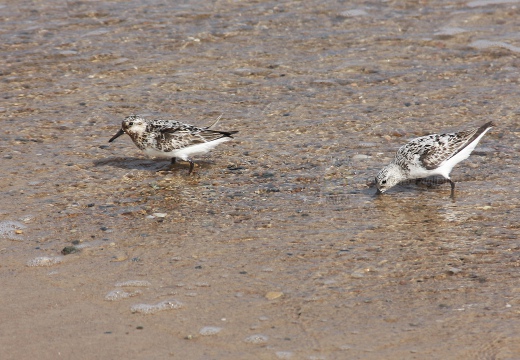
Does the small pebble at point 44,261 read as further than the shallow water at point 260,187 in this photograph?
Yes

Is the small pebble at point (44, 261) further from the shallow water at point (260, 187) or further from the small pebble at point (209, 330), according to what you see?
the small pebble at point (209, 330)

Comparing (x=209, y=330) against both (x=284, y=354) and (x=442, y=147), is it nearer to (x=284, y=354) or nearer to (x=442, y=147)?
(x=284, y=354)

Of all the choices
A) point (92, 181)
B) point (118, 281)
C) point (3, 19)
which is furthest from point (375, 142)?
point (3, 19)

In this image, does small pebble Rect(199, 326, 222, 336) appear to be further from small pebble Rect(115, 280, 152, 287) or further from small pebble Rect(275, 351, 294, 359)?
small pebble Rect(115, 280, 152, 287)

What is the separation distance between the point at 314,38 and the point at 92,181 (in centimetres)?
653

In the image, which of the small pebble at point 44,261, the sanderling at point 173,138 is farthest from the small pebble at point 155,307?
the sanderling at point 173,138

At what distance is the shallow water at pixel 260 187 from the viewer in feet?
21.8

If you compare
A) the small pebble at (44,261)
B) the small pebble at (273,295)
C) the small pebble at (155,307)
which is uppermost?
the small pebble at (44,261)

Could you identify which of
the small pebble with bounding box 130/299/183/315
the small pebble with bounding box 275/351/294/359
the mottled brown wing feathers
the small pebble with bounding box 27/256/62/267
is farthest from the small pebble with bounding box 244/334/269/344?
the mottled brown wing feathers

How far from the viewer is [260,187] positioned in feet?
31.7

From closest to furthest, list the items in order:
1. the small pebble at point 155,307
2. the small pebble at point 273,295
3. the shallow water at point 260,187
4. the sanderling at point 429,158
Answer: the shallow water at point 260,187, the small pebble at point 155,307, the small pebble at point 273,295, the sanderling at point 429,158

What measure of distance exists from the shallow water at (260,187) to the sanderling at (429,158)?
24 cm

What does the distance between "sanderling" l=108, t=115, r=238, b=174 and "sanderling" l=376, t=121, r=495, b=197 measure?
88.2 inches

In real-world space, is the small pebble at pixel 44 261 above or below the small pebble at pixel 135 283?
above
